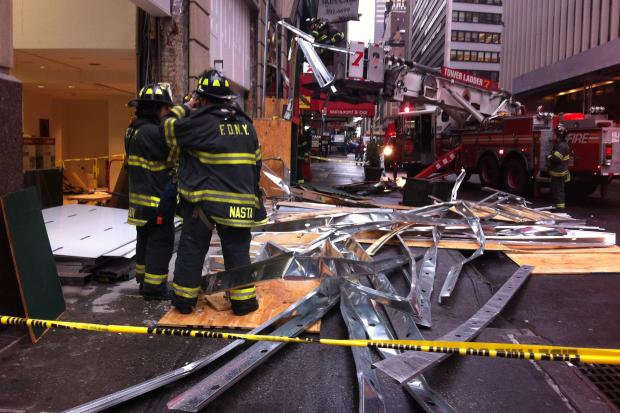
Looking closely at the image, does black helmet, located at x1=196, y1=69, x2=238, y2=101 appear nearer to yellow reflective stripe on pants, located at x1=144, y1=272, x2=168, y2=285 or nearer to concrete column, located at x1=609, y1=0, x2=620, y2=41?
yellow reflective stripe on pants, located at x1=144, y1=272, x2=168, y2=285

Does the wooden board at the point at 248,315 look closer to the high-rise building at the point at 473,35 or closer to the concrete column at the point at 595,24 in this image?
the concrete column at the point at 595,24

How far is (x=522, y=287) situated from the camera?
5281mm

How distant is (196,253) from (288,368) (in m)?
1.19

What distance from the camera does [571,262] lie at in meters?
6.14

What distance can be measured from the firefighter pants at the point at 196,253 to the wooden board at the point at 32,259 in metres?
0.88

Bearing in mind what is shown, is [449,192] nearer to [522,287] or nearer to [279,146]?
[279,146]

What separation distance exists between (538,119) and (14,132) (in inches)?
517

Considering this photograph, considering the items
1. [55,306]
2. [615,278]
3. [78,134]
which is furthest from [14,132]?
[78,134]

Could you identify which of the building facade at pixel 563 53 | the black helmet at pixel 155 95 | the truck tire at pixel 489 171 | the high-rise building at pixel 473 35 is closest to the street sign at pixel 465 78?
the truck tire at pixel 489 171

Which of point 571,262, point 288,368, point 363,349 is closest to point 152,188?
point 288,368

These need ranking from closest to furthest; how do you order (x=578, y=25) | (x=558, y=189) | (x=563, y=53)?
(x=558, y=189) < (x=578, y=25) < (x=563, y=53)

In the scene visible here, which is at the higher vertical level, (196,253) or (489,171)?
(489,171)

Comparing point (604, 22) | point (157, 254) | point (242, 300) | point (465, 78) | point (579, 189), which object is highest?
point (604, 22)

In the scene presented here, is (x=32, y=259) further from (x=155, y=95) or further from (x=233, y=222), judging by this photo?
(x=155, y=95)
